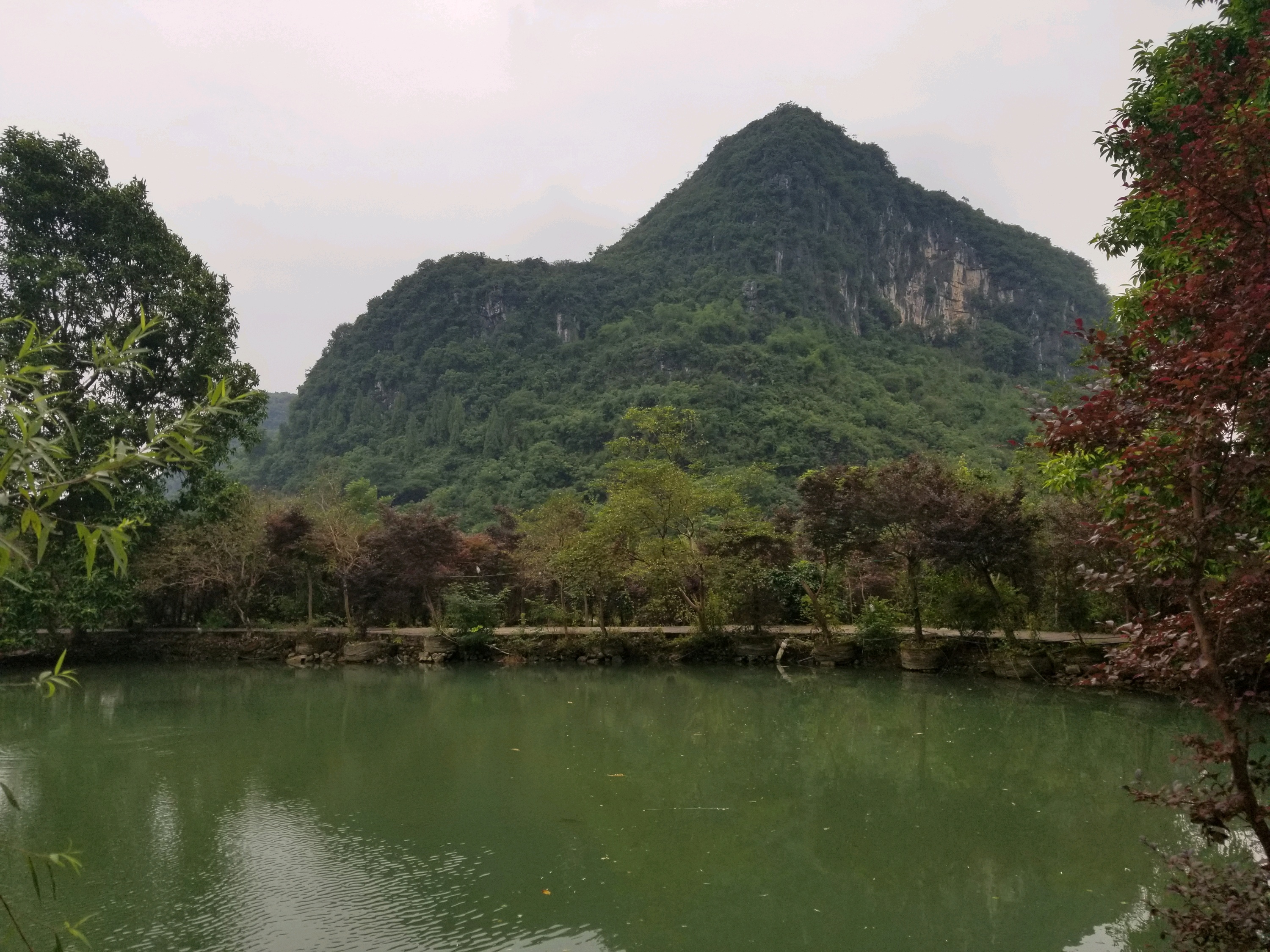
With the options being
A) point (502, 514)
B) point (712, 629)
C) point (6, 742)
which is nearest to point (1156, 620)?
point (6, 742)

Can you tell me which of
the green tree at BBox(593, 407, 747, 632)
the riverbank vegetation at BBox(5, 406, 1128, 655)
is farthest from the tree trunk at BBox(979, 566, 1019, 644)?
the green tree at BBox(593, 407, 747, 632)

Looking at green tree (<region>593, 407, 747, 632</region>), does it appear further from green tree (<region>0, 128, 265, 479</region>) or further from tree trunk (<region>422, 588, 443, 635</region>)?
green tree (<region>0, 128, 265, 479</region>)

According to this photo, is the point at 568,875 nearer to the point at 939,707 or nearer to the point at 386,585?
the point at 939,707

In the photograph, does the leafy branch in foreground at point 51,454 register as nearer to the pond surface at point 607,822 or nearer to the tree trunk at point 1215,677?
the tree trunk at point 1215,677

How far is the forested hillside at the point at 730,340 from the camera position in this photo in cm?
4266

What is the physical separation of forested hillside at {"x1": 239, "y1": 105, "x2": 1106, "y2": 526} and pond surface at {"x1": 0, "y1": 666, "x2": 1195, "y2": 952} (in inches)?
1058

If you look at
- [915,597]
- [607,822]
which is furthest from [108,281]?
[915,597]

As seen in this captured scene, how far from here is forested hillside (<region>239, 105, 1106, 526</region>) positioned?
42656 millimetres

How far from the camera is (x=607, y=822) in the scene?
6008mm

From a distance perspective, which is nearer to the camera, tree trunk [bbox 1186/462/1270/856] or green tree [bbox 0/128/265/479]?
tree trunk [bbox 1186/462/1270/856]

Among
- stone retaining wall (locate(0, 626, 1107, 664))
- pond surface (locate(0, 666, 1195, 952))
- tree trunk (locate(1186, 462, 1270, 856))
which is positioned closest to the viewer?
tree trunk (locate(1186, 462, 1270, 856))

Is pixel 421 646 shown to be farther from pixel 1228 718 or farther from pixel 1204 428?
pixel 1204 428

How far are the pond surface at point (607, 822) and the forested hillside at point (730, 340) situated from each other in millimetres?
26884

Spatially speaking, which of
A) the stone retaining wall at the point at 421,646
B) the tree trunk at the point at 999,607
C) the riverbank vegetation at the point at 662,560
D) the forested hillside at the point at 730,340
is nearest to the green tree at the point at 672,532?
the riverbank vegetation at the point at 662,560
